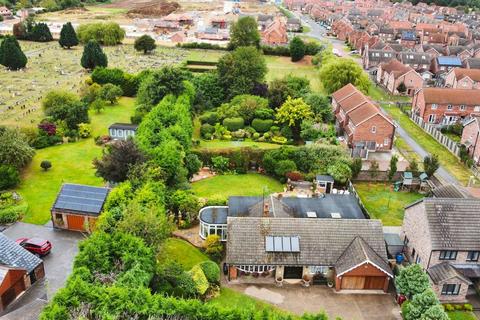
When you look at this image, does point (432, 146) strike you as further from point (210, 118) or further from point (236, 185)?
point (210, 118)

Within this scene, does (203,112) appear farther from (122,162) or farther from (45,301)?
(45,301)

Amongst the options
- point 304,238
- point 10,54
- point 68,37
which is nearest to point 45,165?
point 304,238

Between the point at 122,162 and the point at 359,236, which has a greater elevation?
the point at 122,162

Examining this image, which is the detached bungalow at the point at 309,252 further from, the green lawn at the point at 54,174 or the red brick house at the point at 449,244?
the green lawn at the point at 54,174

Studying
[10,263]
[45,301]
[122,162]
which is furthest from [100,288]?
[122,162]

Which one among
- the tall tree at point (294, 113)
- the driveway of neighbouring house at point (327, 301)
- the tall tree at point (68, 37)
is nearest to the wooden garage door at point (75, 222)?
the driveway of neighbouring house at point (327, 301)
